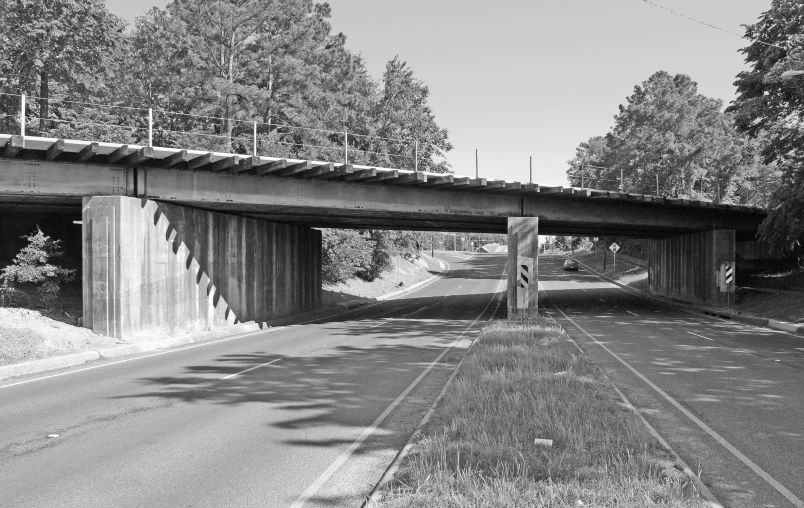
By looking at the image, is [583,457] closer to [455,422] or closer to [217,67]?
[455,422]

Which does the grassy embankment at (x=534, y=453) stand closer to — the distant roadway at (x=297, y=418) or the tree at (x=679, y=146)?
the distant roadway at (x=297, y=418)

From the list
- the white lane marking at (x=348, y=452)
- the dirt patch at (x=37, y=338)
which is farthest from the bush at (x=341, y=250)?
the white lane marking at (x=348, y=452)

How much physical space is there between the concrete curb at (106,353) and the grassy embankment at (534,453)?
364 inches

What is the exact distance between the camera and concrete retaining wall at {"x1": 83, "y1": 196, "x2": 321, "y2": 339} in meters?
17.4

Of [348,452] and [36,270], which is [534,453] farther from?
[36,270]

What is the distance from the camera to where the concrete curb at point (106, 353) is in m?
12.3

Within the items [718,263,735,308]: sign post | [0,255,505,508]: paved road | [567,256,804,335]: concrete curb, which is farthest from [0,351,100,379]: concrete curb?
[718,263,735,308]: sign post

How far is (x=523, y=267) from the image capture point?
81.4 ft

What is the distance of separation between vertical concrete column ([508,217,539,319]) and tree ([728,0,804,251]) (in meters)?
9.86

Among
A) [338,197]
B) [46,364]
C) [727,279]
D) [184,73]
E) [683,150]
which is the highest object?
[184,73]

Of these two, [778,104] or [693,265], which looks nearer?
[778,104]

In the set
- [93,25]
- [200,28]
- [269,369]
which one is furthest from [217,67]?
[269,369]

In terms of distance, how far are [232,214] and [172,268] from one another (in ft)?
16.0

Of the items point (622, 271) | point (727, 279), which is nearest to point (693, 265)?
point (727, 279)
